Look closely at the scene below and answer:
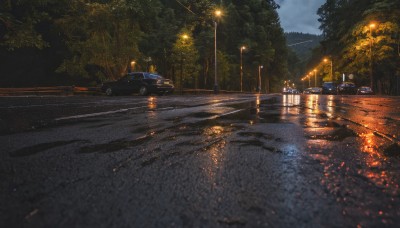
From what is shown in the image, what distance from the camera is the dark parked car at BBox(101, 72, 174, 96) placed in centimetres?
2206

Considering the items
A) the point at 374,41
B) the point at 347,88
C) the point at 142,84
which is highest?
the point at 374,41

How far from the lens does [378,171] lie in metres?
1.94

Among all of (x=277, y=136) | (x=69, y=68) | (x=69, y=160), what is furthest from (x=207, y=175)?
(x=69, y=68)

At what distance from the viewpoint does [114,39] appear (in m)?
27.9

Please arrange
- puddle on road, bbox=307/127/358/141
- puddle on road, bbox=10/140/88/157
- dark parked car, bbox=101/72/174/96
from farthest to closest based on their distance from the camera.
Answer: dark parked car, bbox=101/72/174/96
puddle on road, bbox=307/127/358/141
puddle on road, bbox=10/140/88/157

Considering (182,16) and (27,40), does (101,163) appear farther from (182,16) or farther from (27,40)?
(182,16)

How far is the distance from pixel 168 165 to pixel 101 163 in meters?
0.43

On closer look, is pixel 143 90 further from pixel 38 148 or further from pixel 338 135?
pixel 38 148

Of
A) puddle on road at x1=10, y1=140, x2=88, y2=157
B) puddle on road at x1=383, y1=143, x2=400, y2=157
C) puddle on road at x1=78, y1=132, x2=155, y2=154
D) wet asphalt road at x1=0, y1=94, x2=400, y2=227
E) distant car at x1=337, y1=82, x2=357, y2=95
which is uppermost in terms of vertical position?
distant car at x1=337, y1=82, x2=357, y2=95

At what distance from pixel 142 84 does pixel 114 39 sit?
7.70 m

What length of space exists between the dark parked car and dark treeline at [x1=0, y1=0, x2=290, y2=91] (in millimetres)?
4752

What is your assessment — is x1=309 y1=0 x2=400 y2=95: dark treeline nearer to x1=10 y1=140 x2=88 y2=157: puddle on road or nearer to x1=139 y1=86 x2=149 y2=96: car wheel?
x1=139 y1=86 x2=149 y2=96: car wheel

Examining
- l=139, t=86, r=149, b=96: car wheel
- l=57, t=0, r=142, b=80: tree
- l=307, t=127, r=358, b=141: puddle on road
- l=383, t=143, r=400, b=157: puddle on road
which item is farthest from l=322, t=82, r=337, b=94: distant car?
l=383, t=143, r=400, b=157: puddle on road

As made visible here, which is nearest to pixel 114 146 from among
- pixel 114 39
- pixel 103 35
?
pixel 103 35
